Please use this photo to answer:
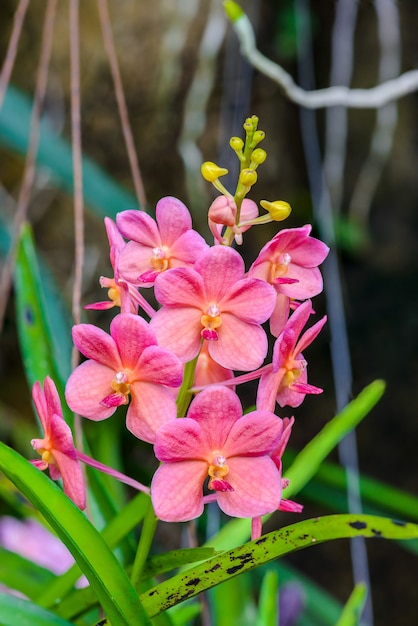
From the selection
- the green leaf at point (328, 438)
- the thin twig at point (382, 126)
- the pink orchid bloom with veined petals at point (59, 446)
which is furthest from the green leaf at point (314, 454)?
the thin twig at point (382, 126)

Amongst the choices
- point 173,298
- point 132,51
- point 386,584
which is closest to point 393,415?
point 386,584

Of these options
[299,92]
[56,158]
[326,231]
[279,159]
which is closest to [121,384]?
[299,92]

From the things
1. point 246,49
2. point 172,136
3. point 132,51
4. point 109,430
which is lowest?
point 109,430

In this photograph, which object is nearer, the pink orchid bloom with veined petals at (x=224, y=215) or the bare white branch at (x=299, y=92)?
the pink orchid bloom with veined petals at (x=224, y=215)

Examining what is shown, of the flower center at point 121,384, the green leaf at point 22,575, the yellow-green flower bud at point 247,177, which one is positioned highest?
the yellow-green flower bud at point 247,177

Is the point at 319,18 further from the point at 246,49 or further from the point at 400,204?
the point at 246,49

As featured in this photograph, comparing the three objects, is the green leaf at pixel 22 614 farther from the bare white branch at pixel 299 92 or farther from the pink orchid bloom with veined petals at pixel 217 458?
the bare white branch at pixel 299 92
